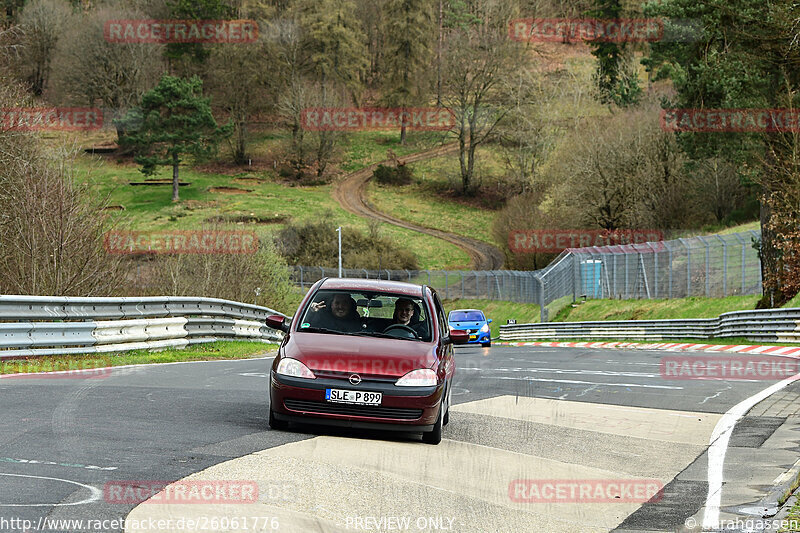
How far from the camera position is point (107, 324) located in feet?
60.7

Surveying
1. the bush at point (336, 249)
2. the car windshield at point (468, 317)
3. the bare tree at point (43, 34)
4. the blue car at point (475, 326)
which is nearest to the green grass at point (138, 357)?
the blue car at point (475, 326)

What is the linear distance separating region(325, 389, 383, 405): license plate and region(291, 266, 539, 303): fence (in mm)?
49620

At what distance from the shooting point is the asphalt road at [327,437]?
689 centimetres

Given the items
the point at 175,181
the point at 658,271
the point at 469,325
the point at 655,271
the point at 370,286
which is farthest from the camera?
the point at 175,181

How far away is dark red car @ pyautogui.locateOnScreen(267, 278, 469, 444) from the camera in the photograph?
962cm

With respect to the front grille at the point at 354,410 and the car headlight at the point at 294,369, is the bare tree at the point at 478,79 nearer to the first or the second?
the car headlight at the point at 294,369

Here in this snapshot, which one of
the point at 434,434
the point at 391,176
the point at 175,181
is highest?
the point at 391,176

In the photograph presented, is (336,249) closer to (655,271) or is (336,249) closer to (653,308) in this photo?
(655,271)

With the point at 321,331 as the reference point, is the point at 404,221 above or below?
below

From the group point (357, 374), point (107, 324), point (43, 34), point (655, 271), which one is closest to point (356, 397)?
point (357, 374)

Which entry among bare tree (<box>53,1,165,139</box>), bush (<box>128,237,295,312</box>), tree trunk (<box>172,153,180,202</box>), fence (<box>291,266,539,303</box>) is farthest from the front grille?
bare tree (<box>53,1,165,139</box>)

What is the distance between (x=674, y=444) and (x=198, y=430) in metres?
5.04

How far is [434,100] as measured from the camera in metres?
118

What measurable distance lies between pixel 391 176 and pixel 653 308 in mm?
68544
